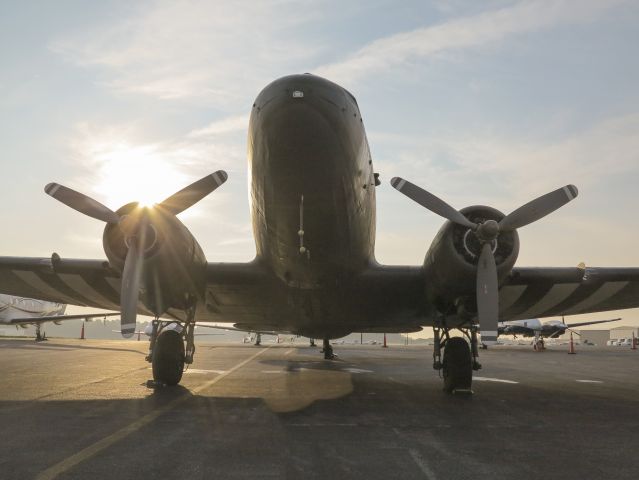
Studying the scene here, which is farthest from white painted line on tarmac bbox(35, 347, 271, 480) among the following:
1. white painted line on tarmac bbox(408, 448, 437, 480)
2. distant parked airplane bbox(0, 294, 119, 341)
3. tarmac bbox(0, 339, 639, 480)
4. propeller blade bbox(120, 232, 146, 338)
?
distant parked airplane bbox(0, 294, 119, 341)

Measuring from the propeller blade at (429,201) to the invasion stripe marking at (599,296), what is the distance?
534 cm

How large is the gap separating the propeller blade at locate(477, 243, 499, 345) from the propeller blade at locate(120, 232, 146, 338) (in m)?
6.99

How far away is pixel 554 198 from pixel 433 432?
646 centimetres

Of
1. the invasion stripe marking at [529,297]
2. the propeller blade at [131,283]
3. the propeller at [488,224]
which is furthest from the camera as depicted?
the invasion stripe marking at [529,297]

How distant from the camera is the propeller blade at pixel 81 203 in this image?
11164 millimetres

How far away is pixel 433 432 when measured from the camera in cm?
726

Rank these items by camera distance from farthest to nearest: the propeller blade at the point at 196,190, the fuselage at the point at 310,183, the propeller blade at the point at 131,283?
the propeller blade at the point at 196,190
the propeller blade at the point at 131,283
the fuselage at the point at 310,183

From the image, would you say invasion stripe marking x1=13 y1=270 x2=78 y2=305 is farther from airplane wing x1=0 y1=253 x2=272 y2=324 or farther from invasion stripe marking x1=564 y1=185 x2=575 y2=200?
invasion stripe marking x1=564 y1=185 x2=575 y2=200

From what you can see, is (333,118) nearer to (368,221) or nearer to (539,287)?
(368,221)

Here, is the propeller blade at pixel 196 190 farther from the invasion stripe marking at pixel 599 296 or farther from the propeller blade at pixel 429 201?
the invasion stripe marking at pixel 599 296

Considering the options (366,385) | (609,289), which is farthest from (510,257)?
(366,385)

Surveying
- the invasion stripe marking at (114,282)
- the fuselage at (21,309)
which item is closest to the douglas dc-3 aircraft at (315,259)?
the invasion stripe marking at (114,282)

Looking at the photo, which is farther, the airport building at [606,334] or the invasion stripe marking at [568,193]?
the airport building at [606,334]

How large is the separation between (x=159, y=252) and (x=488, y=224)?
22.3 feet
